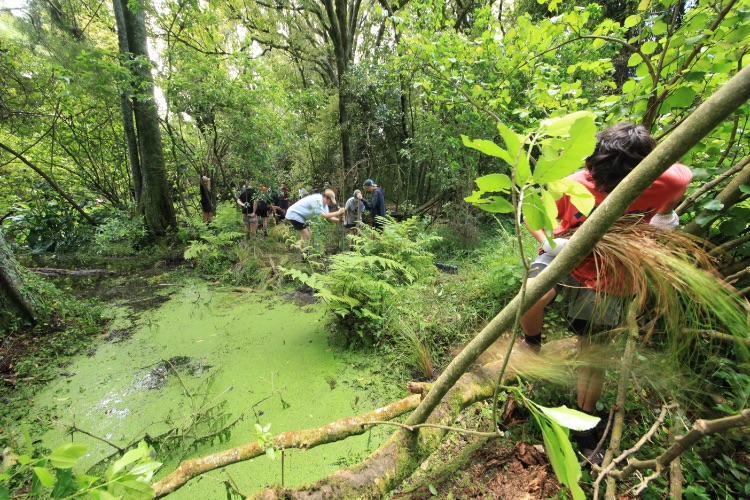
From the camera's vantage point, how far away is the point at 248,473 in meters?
1.38

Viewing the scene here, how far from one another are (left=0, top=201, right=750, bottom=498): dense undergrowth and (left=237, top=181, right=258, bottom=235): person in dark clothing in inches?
38.5

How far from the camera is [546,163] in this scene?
352 millimetres

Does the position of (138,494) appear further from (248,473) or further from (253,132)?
(253,132)

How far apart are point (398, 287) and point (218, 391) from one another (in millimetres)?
1610

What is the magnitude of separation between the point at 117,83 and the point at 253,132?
169 centimetres

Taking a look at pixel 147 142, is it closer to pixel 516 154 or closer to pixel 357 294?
pixel 357 294

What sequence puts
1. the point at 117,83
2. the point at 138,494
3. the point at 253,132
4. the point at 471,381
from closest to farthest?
the point at 138,494
the point at 471,381
the point at 117,83
the point at 253,132

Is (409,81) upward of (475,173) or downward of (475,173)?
upward

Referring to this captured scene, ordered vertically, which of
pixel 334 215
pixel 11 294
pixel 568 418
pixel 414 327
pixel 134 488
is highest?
pixel 568 418

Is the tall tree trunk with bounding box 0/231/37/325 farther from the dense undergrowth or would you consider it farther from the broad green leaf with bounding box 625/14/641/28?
the broad green leaf with bounding box 625/14/641/28

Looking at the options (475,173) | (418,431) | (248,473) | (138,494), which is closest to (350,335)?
(248,473)

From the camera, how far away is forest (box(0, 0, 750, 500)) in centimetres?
60

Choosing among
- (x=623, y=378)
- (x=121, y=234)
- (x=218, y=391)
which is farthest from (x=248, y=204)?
(x=623, y=378)

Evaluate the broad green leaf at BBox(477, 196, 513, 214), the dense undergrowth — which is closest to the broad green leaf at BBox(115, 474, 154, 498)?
the dense undergrowth
